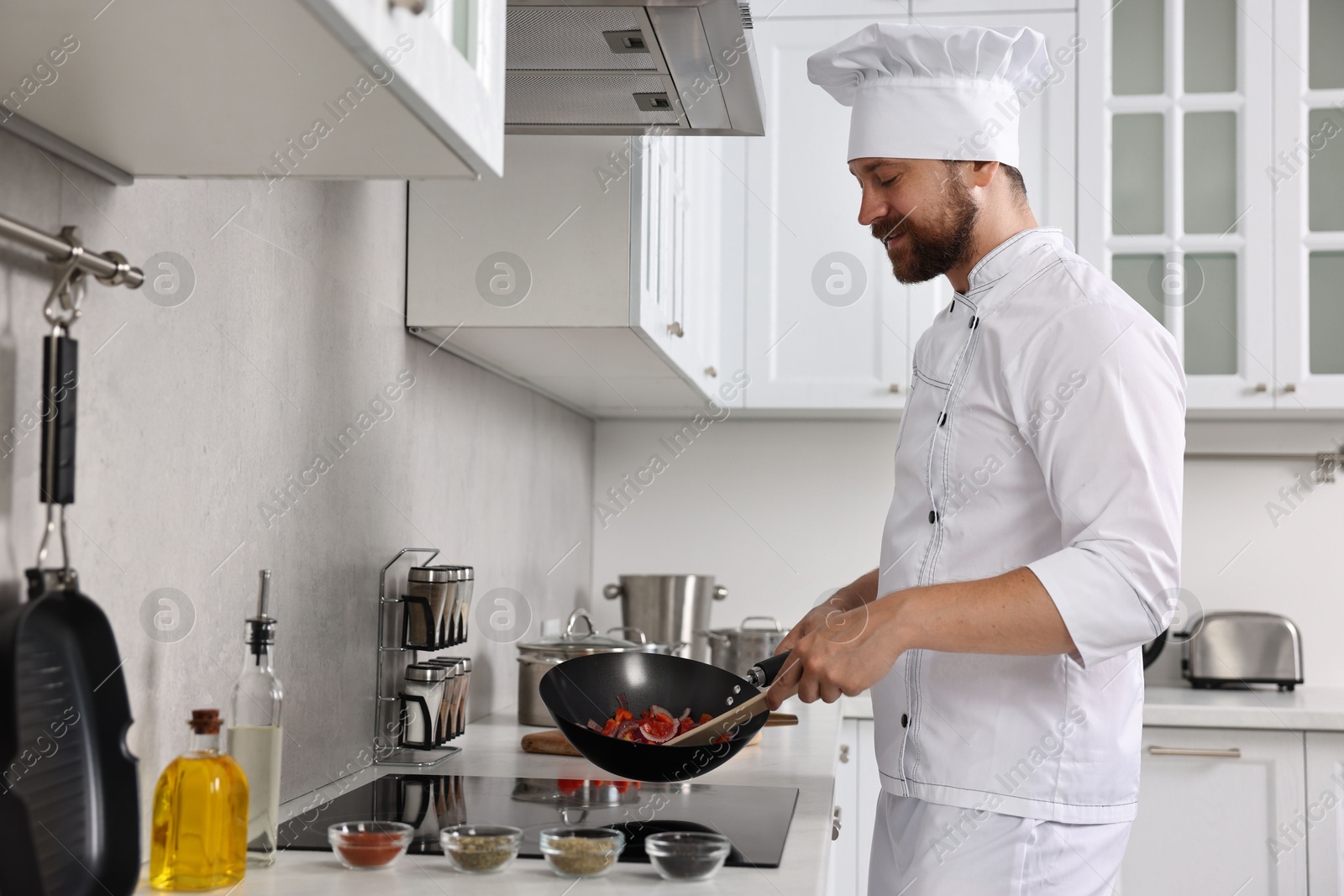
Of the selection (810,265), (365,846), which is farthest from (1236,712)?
(365,846)

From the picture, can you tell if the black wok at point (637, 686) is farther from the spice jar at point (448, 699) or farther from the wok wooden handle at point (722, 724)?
the spice jar at point (448, 699)

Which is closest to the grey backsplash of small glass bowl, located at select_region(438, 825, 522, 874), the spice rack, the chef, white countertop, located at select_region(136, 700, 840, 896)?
the spice rack

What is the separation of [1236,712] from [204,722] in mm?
2055

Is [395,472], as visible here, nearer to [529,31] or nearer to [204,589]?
[204,589]

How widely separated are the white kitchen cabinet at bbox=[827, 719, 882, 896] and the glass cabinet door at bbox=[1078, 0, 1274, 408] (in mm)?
1009

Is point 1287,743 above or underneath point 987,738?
underneath

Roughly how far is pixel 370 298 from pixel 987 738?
34.4 inches

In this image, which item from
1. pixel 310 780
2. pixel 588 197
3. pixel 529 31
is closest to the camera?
pixel 529 31

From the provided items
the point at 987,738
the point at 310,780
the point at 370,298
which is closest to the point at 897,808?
the point at 987,738

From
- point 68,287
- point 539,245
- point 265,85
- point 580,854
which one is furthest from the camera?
point 539,245

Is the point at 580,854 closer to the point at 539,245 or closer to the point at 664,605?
the point at 539,245

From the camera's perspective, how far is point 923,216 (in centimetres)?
127

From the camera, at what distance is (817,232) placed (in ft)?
8.63

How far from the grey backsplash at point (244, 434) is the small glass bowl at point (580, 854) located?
0.33 m
